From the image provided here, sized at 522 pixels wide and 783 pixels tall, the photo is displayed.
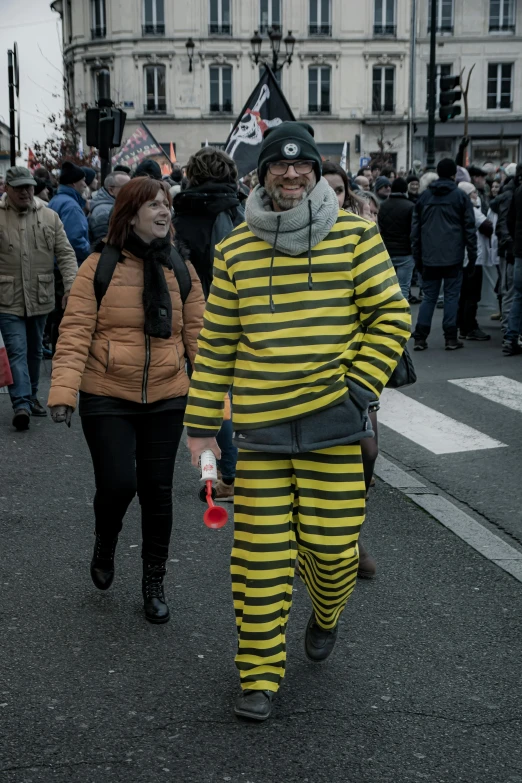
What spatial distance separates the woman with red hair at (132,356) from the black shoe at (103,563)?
0.20m

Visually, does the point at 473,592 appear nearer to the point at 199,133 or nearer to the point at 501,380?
the point at 501,380

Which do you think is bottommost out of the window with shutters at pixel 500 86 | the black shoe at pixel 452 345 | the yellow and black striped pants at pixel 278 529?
the black shoe at pixel 452 345

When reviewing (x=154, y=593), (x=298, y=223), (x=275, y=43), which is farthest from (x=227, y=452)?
(x=275, y=43)

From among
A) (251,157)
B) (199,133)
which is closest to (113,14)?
(199,133)

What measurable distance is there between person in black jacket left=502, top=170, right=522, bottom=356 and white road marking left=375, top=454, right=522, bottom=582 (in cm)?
480

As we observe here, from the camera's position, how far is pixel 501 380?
11.0m

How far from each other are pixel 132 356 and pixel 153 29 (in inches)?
2166

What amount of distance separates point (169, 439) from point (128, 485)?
0.27 metres

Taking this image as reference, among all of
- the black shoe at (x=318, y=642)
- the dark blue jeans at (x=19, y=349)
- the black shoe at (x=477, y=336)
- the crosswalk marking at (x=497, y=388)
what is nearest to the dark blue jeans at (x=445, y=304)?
the black shoe at (x=477, y=336)

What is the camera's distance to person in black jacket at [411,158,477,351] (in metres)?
12.2

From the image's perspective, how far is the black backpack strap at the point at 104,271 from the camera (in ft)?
15.4

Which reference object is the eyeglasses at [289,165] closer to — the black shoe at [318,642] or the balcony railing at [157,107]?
the black shoe at [318,642]

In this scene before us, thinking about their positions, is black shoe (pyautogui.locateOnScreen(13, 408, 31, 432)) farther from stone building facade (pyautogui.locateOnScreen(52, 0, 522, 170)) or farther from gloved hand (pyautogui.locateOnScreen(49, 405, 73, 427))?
stone building facade (pyautogui.locateOnScreen(52, 0, 522, 170))

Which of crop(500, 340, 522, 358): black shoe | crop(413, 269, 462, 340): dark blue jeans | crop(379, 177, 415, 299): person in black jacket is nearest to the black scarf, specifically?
crop(413, 269, 462, 340): dark blue jeans
